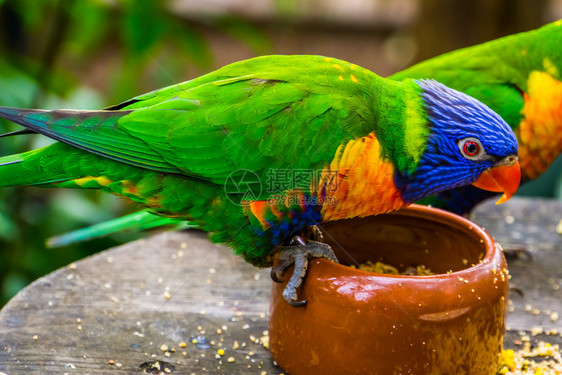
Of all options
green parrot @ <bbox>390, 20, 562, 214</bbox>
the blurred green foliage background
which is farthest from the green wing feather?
green parrot @ <bbox>390, 20, 562, 214</bbox>

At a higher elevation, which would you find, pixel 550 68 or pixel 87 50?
pixel 550 68

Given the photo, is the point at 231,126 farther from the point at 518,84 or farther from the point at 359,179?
the point at 518,84

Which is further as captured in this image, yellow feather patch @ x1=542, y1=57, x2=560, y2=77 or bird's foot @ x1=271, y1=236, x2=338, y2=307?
yellow feather patch @ x1=542, y1=57, x2=560, y2=77

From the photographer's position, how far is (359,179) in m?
1.66

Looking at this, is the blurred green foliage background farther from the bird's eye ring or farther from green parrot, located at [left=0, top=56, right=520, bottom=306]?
the bird's eye ring

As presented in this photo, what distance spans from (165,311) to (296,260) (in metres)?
0.51

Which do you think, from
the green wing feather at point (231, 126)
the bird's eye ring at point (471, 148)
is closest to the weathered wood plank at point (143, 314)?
the green wing feather at point (231, 126)

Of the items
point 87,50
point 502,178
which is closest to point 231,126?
point 502,178

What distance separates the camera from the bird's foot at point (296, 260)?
1580 millimetres

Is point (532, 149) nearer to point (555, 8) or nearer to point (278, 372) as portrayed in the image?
point (278, 372)

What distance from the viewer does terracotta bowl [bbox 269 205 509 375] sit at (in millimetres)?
1461

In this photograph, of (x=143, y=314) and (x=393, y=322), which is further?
(x=143, y=314)

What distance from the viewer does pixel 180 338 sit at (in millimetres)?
1779

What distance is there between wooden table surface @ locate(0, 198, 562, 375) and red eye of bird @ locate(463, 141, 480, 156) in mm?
630
